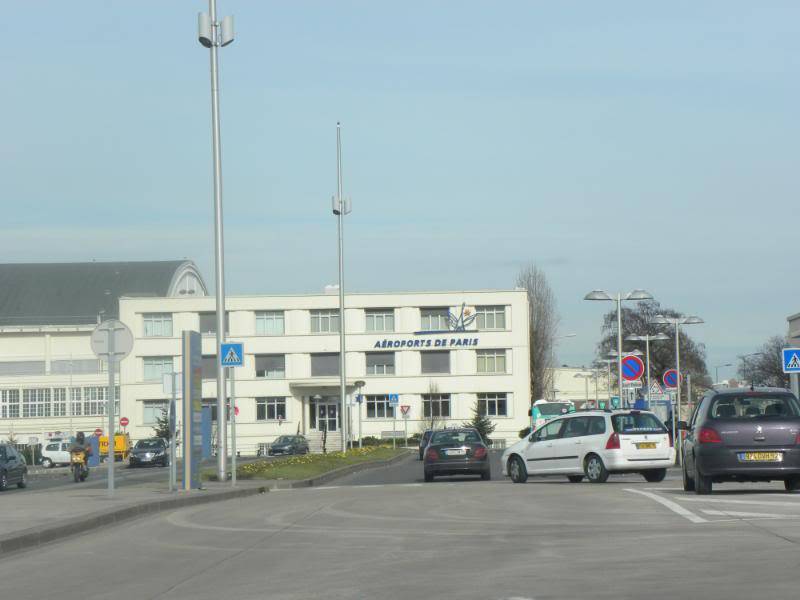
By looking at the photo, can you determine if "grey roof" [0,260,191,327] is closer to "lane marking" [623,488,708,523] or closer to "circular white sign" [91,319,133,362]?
"circular white sign" [91,319,133,362]

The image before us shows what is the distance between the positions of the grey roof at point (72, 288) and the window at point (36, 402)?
1113cm

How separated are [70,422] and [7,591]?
103 metres

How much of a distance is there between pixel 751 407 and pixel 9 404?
9745 cm

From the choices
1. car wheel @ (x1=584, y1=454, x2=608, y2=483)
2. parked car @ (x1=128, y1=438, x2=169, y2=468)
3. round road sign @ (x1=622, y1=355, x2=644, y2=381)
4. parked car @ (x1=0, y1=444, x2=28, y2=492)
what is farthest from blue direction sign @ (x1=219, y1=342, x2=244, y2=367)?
parked car @ (x1=128, y1=438, x2=169, y2=468)

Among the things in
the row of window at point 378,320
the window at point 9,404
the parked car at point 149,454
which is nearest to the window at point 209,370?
the row of window at point 378,320

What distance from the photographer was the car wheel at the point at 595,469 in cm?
2706

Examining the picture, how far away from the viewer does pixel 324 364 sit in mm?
96562

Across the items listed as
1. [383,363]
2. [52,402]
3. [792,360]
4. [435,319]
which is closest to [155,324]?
[383,363]

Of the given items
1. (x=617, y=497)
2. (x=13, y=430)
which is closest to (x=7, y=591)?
(x=617, y=497)

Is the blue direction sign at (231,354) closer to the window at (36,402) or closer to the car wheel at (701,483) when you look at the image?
the car wheel at (701,483)

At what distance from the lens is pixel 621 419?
27.1 metres

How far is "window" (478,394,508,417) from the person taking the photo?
95625mm

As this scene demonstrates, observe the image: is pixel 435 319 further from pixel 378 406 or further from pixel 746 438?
pixel 746 438

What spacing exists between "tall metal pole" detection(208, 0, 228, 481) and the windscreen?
610 centimetres
